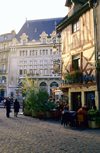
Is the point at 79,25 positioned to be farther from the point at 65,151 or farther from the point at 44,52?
the point at 44,52

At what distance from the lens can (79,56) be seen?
12.9m

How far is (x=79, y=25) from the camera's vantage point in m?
13.1

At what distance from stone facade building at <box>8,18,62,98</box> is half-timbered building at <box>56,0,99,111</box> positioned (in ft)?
79.7

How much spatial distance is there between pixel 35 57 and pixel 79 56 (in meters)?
28.5

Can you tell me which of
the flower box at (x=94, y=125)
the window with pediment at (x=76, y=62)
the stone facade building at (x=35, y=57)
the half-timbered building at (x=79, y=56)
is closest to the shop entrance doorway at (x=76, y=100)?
the half-timbered building at (x=79, y=56)

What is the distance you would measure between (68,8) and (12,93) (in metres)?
29.4

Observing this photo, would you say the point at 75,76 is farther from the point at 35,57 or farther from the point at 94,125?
the point at 35,57

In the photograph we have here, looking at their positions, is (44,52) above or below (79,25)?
above

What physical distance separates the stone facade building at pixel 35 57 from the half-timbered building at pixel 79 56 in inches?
956

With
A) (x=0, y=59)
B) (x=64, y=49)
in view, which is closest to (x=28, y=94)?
(x=64, y=49)

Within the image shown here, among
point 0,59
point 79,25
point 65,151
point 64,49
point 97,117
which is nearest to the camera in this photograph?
point 65,151

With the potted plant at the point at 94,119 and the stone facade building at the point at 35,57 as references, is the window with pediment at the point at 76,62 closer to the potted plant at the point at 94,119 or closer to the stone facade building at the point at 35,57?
the potted plant at the point at 94,119

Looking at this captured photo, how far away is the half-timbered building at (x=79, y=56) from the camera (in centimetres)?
1152

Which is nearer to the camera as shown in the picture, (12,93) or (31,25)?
(12,93)
